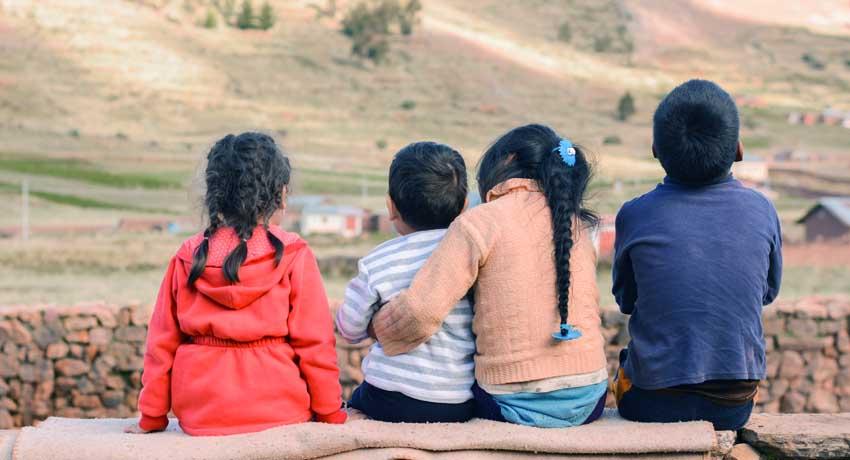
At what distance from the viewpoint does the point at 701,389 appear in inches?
115

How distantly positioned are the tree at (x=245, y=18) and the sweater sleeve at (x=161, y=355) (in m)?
29.9

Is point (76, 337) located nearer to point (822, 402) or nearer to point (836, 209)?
point (822, 402)

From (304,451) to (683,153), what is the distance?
1.24 metres

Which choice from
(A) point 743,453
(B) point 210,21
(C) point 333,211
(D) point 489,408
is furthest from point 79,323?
(B) point 210,21

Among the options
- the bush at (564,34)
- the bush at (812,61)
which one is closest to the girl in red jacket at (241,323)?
the bush at (812,61)

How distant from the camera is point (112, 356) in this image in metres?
6.47

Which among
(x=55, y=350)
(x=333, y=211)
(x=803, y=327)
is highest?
(x=803, y=327)

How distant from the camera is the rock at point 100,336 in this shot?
21.1 feet

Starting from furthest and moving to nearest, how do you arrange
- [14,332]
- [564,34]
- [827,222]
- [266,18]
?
1. [564,34]
2. [266,18]
3. [827,222]
4. [14,332]

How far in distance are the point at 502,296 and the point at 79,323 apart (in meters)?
4.25

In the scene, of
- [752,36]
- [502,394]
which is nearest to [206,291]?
[502,394]

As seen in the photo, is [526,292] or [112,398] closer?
[526,292]

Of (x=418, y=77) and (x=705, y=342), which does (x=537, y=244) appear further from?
(x=418, y=77)

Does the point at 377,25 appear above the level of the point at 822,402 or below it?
above
